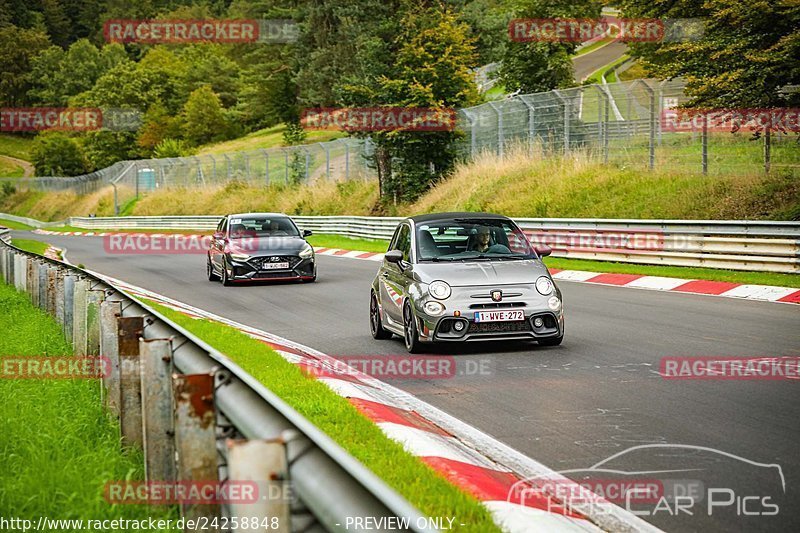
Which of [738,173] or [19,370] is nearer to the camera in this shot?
[19,370]

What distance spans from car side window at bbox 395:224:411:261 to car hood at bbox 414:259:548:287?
57 centimetres

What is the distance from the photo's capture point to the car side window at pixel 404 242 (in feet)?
41.0

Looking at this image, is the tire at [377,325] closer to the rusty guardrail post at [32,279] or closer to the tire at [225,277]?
the rusty guardrail post at [32,279]

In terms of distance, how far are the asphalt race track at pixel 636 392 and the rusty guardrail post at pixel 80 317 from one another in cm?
281

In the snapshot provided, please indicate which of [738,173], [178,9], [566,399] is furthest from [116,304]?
[178,9]

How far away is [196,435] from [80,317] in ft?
18.2

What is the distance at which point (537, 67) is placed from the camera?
166 feet

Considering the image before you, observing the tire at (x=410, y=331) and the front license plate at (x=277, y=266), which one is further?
the front license plate at (x=277, y=266)

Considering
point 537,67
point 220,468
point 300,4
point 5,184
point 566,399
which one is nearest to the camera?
point 220,468

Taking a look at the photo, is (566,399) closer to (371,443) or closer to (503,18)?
(371,443)

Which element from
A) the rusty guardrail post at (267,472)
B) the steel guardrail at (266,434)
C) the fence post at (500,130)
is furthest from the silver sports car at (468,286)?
the fence post at (500,130)

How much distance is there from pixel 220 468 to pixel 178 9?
590 ft

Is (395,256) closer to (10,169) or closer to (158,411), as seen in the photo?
(158,411)

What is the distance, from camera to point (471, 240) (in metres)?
12.5
